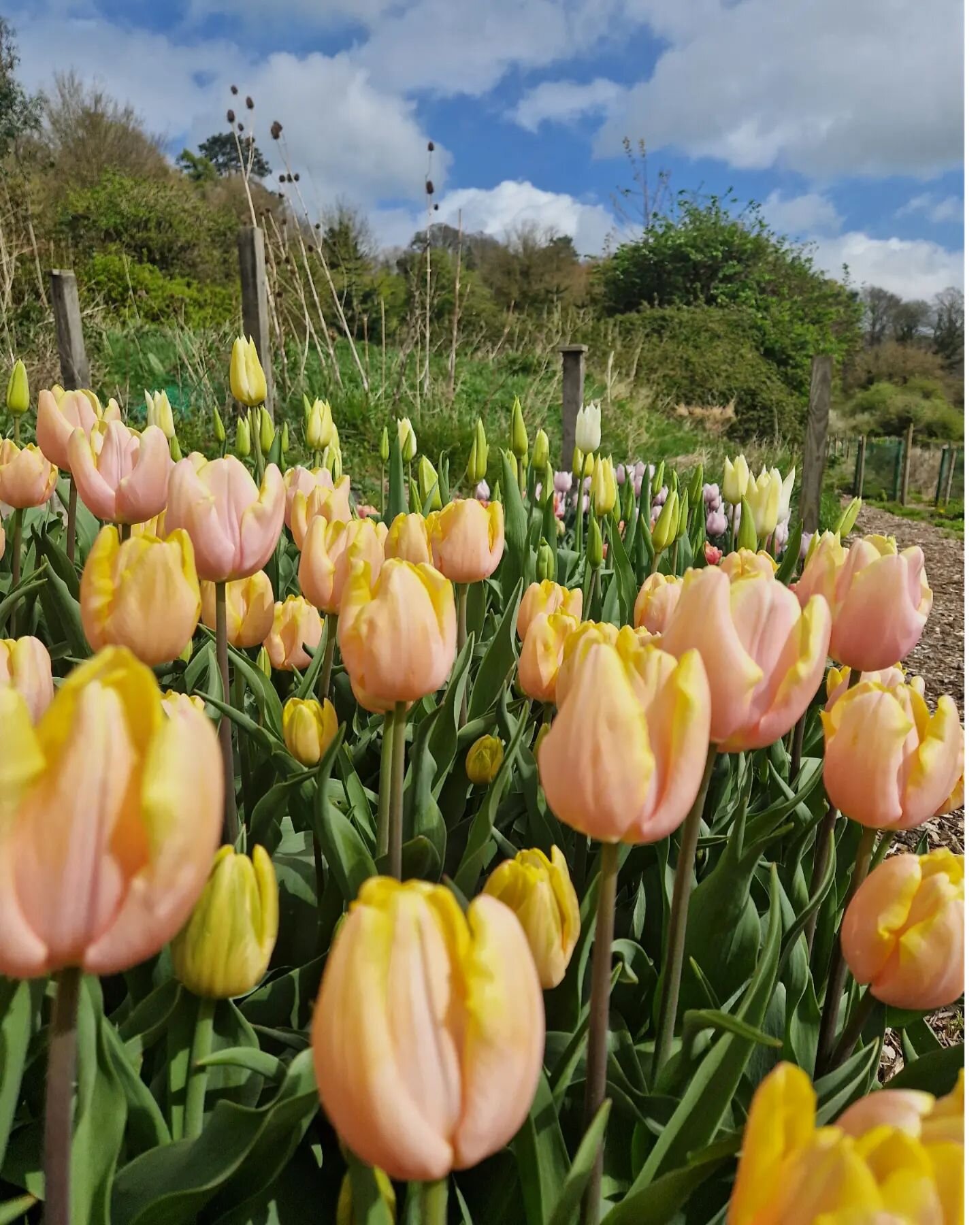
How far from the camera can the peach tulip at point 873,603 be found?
37.1 inches

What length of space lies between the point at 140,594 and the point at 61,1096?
45 cm

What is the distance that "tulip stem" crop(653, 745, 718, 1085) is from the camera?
0.75 m

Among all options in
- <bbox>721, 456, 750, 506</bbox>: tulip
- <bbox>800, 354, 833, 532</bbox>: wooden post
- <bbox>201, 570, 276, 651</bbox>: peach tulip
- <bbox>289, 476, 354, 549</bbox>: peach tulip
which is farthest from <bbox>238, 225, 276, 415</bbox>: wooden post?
<bbox>201, 570, 276, 651</bbox>: peach tulip

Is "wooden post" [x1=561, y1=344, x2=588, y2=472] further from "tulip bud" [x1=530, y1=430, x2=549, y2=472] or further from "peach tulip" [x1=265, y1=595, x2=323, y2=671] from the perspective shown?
"peach tulip" [x1=265, y1=595, x2=323, y2=671]

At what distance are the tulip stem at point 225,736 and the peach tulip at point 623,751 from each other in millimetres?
605

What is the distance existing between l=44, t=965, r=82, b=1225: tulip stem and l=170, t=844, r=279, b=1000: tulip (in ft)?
0.47

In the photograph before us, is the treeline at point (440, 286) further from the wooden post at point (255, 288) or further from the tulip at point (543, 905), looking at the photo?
the tulip at point (543, 905)

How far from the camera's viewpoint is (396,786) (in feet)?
2.83

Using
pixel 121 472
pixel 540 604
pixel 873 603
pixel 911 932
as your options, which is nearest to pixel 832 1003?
pixel 911 932

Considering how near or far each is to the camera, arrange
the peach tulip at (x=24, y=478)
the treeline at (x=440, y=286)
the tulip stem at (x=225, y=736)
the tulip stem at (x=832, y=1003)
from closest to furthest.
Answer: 1. the tulip stem at (x=832, y=1003)
2. the tulip stem at (x=225, y=736)
3. the peach tulip at (x=24, y=478)
4. the treeline at (x=440, y=286)

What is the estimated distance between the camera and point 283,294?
8625 mm

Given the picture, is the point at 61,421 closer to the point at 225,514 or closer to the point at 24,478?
the point at 24,478

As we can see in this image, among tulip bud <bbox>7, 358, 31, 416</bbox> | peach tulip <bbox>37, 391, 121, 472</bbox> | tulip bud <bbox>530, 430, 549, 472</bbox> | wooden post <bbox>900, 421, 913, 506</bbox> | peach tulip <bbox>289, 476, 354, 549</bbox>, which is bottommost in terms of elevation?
wooden post <bbox>900, 421, 913, 506</bbox>

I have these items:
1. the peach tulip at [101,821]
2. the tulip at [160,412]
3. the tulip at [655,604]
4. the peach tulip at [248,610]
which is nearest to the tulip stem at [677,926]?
the peach tulip at [101,821]
